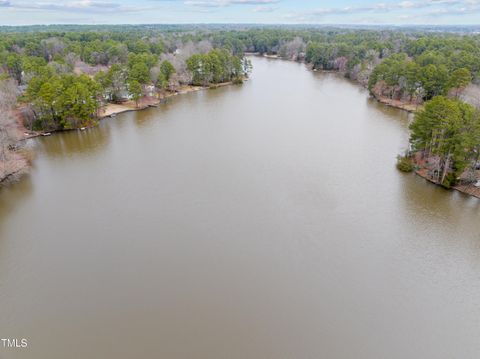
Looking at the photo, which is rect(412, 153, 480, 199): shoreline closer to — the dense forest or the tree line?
the dense forest

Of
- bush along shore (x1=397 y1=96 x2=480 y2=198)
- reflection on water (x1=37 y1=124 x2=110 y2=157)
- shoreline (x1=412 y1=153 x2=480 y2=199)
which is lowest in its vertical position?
shoreline (x1=412 y1=153 x2=480 y2=199)

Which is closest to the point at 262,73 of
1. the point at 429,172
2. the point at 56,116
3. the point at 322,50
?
the point at 322,50

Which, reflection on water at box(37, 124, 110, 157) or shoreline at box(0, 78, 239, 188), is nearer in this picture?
shoreline at box(0, 78, 239, 188)

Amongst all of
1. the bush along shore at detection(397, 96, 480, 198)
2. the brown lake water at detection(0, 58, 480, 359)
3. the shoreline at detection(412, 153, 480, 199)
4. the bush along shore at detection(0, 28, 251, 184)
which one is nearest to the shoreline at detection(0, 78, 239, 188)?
→ the bush along shore at detection(0, 28, 251, 184)

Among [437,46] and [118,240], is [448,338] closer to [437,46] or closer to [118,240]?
[118,240]

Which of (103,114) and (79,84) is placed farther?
(103,114)

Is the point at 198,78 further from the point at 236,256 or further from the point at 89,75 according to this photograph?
the point at 236,256

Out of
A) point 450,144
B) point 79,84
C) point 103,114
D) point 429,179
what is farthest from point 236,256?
point 103,114

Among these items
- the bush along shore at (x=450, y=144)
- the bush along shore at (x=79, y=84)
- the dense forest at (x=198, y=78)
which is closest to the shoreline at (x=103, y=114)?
the bush along shore at (x=79, y=84)

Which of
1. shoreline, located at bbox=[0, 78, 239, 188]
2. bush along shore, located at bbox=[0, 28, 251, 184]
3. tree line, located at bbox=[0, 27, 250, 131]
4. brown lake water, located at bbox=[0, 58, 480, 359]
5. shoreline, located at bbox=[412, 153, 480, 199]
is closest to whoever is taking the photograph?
brown lake water, located at bbox=[0, 58, 480, 359]

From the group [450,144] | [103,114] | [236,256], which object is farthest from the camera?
[103,114]

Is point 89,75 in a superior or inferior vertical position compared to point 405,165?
superior
